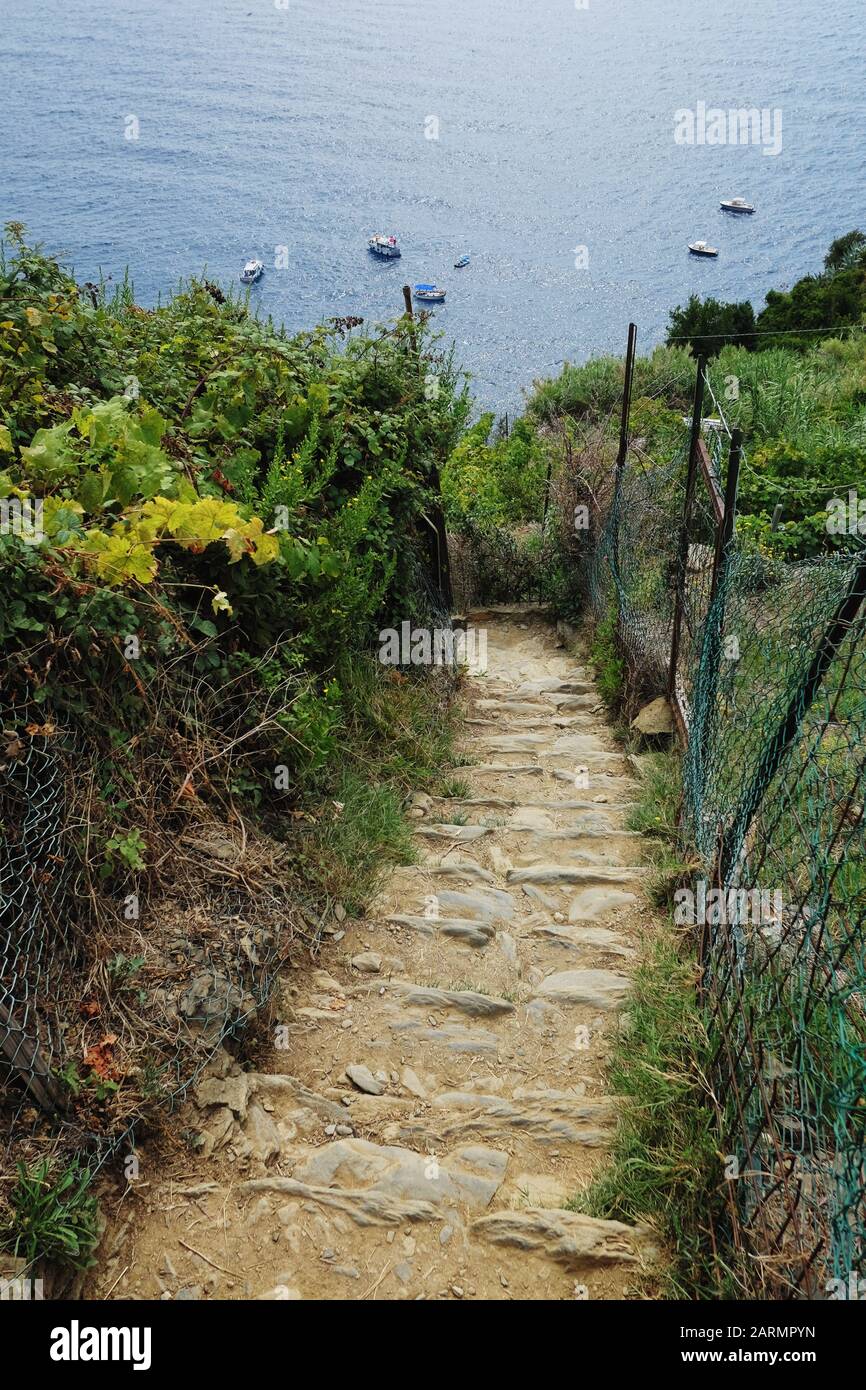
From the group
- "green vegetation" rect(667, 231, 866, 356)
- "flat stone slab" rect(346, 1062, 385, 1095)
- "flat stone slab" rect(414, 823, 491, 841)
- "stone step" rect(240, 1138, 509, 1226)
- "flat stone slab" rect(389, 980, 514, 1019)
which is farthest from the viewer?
"green vegetation" rect(667, 231, 866, 356)

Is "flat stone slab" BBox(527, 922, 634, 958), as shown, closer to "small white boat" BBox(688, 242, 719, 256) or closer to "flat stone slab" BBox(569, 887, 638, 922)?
"flat stone slab" BBox(569, 887, 638, 922)

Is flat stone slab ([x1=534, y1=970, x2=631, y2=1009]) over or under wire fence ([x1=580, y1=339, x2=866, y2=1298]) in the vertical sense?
under

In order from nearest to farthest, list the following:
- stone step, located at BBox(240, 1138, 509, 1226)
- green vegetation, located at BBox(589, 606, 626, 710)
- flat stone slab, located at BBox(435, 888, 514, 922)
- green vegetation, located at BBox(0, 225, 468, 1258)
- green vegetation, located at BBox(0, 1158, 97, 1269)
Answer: green vegetation, located at BBox(0, 1158, 97, 1269) < stone step, located at BBox(240, 1138, 509, 1226) < green vegetation, located at BBox(0, 225, 468, 1258) < flat stone slab, located at BBox(435, 888, 514, 922) < green vegetation, located at BBox(589, 606, 626, 710)

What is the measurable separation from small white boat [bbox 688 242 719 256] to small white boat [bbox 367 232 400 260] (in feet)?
45.2

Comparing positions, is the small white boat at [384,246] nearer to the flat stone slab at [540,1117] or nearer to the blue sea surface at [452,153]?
the blue sea surface at [452,153]

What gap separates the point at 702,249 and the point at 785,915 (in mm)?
45966

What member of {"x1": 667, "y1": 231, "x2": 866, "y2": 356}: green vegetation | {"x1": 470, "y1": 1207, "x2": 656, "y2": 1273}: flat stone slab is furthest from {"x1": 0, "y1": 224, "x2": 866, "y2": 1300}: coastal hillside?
{"x1": 667, "y1": 231, "x2": 866, "y2": 356}: green vegetation

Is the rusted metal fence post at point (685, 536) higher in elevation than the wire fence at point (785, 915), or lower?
higher

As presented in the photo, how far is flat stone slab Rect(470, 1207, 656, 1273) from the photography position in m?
2.37

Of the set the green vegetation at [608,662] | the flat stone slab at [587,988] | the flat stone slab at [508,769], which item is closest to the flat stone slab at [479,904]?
the flat stone slab at [587,988]

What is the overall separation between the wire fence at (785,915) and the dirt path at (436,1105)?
1.42 ft

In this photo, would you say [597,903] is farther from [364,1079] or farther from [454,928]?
[364,1079]

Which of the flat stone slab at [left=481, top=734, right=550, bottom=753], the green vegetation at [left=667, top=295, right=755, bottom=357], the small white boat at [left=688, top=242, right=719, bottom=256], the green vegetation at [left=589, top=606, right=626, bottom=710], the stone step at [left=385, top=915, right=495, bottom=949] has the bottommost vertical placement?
the stone step at [left=385, top=915, right=495, bottom=949]

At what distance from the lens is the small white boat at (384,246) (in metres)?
39.3
